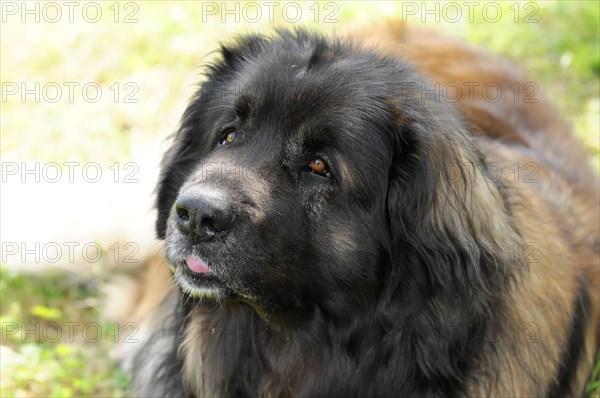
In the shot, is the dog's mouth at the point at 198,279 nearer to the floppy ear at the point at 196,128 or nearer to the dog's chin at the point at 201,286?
the dog's chin at the point at 201,286

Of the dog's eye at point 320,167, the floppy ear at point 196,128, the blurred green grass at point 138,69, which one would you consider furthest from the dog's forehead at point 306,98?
the blurred green grass at point 138,69

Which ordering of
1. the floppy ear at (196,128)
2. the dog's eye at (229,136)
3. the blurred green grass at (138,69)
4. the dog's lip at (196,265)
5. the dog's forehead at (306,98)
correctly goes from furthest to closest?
1. the blurred green grass at (138,69)
2. the floppy ear at (196,128)
3. the dog's eye at (229,136)
4. the dog's forehead at (306,98)
5. the dog's lip at (196,265)

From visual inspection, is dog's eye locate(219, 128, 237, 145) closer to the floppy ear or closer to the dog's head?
the dog's head

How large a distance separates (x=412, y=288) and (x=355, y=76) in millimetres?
961

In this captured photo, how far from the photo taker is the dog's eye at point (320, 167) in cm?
354

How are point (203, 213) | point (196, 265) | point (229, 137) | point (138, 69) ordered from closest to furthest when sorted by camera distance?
point (203, 213) < point (196, 265) < point (229, 137) < point (138, 69)

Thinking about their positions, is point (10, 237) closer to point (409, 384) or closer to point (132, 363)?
point (132, 363)

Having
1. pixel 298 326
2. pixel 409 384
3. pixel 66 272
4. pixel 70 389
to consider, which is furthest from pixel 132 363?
pixel 409 384

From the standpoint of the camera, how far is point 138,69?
766 cm

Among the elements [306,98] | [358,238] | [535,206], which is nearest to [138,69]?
[306,98]

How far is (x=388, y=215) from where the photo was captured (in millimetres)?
3604

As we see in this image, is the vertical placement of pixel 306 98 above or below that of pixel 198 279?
above

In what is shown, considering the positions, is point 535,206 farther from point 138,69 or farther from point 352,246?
point 138,69

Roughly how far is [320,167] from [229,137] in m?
0.52
